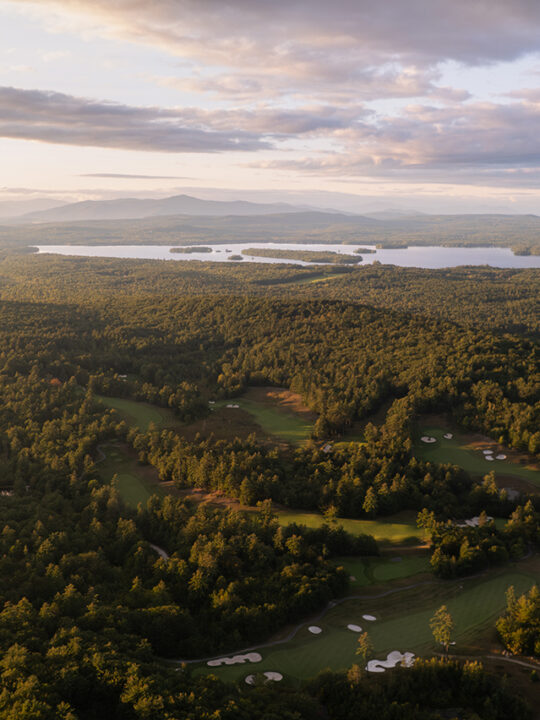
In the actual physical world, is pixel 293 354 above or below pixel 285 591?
above

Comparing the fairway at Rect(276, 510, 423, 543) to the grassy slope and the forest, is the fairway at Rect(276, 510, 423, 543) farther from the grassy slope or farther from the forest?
the grassy slope

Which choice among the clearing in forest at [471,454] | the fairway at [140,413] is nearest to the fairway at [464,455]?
the clearing in forest at [471,454]

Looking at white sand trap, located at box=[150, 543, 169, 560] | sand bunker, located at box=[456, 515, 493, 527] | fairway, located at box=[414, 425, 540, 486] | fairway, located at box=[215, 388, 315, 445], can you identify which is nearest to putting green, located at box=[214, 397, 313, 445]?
fairway, located at box=[215, 388, 315, 445]

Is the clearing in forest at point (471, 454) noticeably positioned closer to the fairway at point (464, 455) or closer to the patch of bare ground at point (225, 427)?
the fairway at point (464, 455)

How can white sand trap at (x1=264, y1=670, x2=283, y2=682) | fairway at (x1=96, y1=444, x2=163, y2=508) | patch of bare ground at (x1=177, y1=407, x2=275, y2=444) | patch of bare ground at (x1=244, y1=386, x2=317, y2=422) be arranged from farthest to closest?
patch of bare ground at (x1=244, y1=386, x2=317, y2=422) < patch of bare ground at (x1=177, y1=407, x2=275, y2=444) < fairway at (x1=96, y1=444, x2=163, y2=508) < white sand trap at (x1=264, y1=670, x2=283, y2=682)

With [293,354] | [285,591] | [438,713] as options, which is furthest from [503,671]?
[293,354]

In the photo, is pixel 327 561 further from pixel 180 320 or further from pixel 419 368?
pixel 180 320

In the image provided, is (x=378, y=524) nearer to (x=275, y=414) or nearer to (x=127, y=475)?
(x=127, y=475)
